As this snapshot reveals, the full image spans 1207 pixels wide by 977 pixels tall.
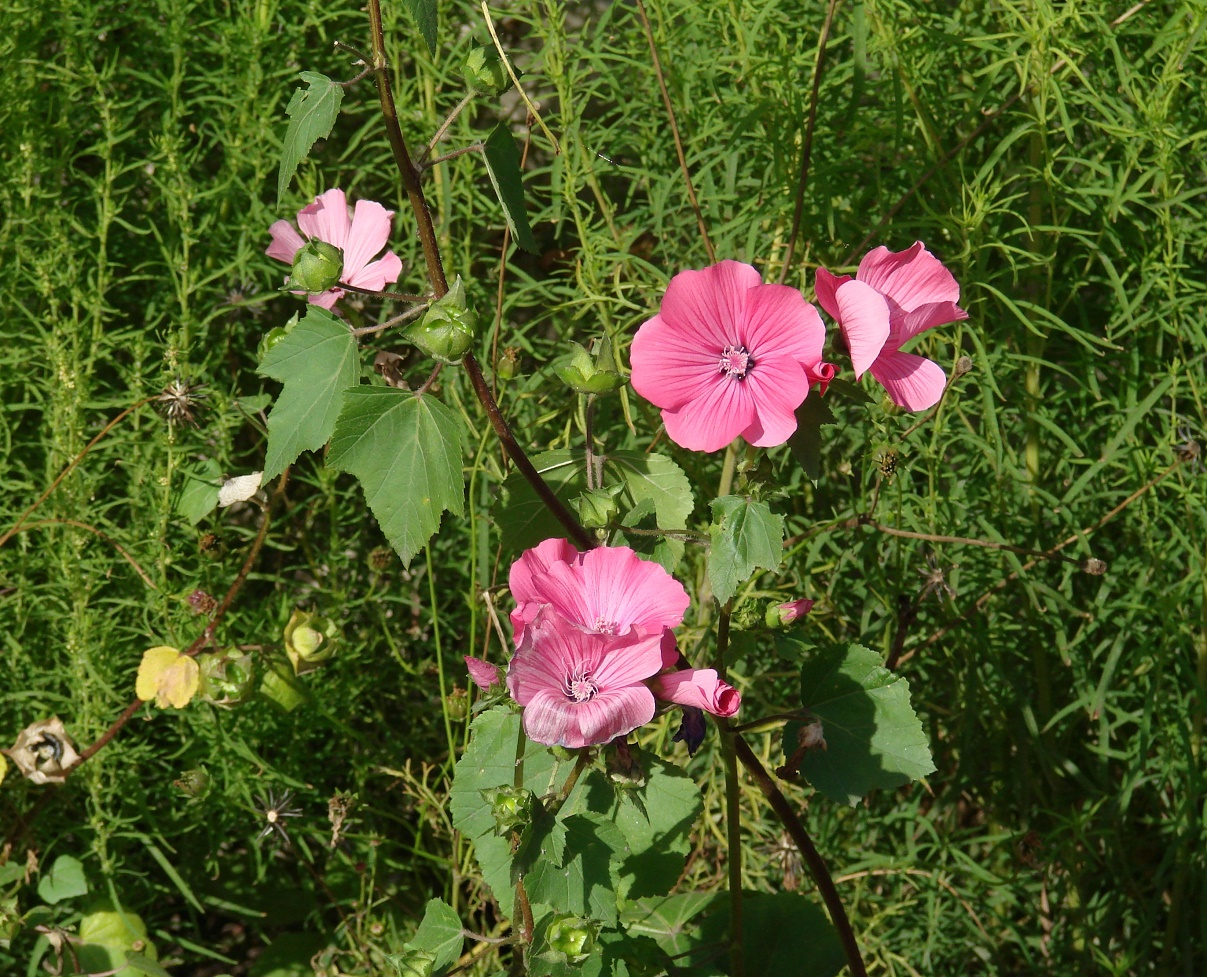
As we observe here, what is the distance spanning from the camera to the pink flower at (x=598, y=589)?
83 cm

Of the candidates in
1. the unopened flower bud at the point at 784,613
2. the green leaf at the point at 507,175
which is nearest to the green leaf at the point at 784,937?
the unopened flower bud at the point at 784,613

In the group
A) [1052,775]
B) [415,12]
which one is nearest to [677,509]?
[415,12]

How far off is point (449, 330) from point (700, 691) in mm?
302

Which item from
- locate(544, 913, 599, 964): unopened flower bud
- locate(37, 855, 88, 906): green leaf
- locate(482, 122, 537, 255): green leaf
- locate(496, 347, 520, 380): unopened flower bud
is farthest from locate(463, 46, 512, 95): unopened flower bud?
locate(37, 855, 88, 906): green leaf

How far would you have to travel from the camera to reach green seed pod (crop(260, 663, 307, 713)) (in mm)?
1328

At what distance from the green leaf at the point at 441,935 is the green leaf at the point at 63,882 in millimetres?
543

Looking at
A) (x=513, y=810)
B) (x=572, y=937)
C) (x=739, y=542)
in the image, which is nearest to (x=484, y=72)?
(x=739, y=542)

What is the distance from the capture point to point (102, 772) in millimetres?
1354

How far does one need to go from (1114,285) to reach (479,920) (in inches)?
45.8

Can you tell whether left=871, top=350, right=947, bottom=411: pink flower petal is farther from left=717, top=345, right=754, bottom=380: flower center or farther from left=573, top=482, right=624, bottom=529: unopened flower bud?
left=573, top=482, right=624, bottom=529: unopened flower bud

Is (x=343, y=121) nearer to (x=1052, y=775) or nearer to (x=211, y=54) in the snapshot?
(x=211, y=54)

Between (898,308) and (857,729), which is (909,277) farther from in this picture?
(857,729)

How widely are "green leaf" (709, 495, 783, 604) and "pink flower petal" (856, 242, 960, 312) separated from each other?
19 centimetres

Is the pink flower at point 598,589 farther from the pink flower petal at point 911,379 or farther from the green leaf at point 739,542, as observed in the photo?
the pink flower petal at point 911,379
